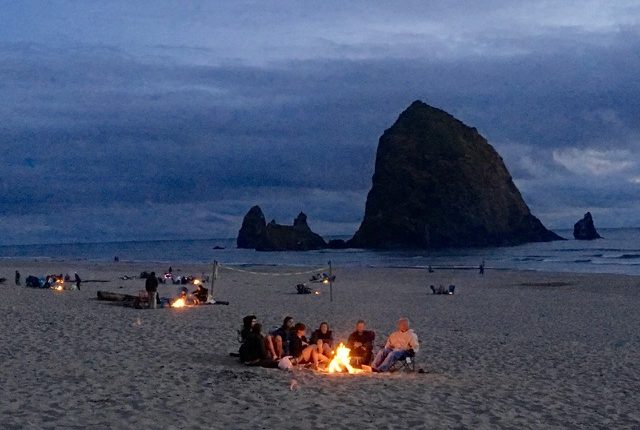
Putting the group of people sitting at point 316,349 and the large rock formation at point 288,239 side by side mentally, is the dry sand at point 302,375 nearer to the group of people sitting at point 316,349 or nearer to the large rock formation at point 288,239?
the group of people sitting at point 316,349

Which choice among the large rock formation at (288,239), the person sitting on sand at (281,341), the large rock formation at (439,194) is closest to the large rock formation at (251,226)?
the large rock formation at (288,239)

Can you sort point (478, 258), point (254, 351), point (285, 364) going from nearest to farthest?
point (285, 364), point (254, 351), point (478, 258)

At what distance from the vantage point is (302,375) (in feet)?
36.3

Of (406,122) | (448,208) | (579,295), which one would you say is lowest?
(579,295)

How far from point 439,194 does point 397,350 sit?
117056mm

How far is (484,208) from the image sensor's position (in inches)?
5020

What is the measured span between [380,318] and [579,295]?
14.5 meters

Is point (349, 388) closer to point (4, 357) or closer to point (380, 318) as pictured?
point (4, 357)

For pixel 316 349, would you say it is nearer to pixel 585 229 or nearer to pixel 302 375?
pixel 302 375

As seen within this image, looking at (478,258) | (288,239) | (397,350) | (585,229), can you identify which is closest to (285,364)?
(397,350)

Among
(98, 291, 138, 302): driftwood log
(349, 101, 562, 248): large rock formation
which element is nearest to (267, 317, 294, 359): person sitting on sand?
(98, 291, 138, 302): driftwood log

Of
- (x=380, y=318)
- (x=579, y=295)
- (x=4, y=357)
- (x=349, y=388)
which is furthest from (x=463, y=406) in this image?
(x=579, y=295)

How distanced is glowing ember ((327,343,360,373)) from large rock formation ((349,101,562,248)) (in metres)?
104

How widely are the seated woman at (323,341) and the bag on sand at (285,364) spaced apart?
59 cm
